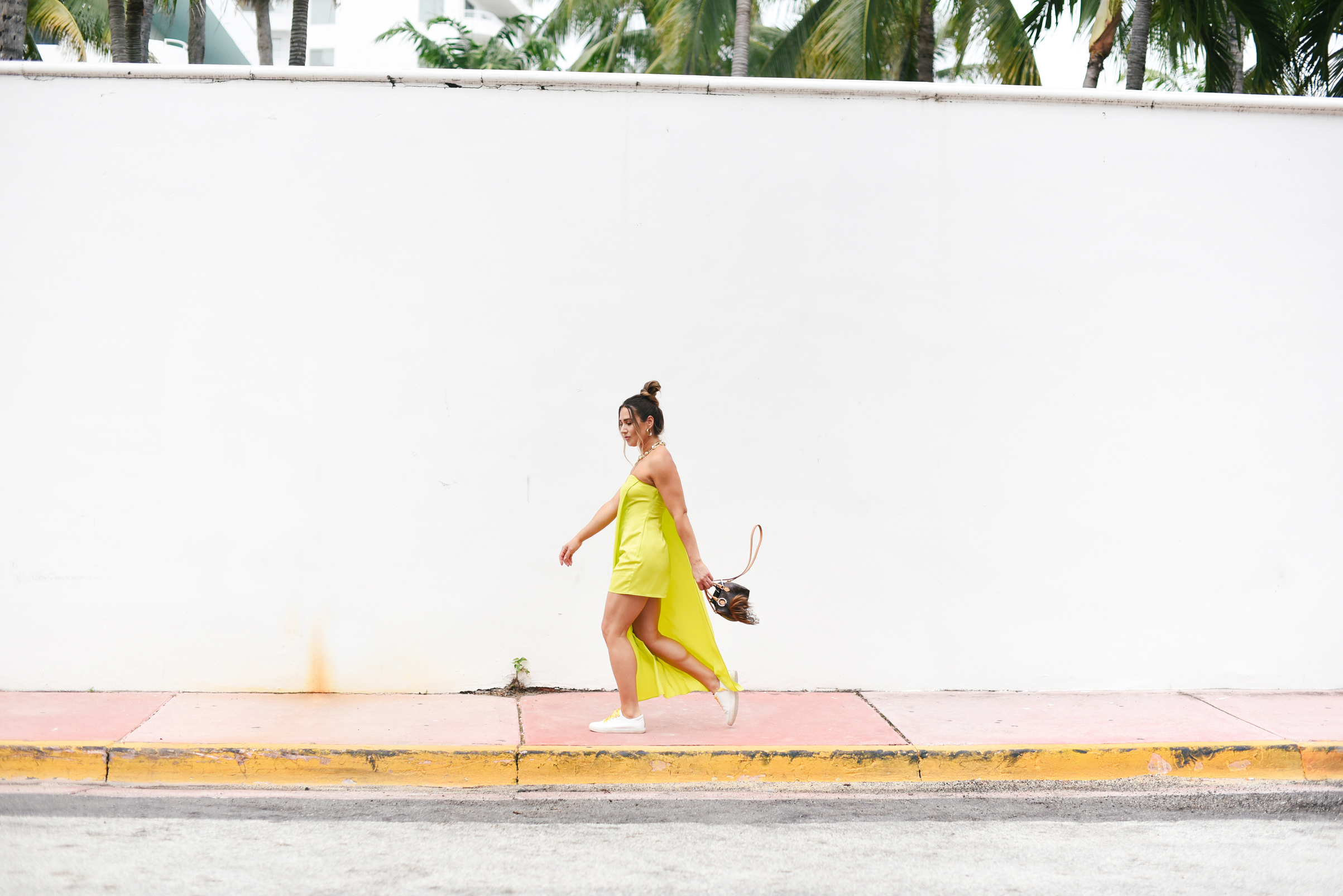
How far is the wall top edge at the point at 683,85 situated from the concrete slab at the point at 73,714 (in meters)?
3.35

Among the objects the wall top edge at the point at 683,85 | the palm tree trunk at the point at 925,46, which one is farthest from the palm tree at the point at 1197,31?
the wall top edge at the point at 683,85

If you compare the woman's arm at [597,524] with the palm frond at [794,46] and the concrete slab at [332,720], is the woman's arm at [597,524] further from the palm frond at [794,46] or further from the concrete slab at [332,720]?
the palm frond at [794,46]

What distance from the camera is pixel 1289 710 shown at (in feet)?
19.9

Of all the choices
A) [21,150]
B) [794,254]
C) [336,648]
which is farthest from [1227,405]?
[21,150]

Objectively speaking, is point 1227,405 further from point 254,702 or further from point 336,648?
point 254,702

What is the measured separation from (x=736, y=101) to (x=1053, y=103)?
182cm

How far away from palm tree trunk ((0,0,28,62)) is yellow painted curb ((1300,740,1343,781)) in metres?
10.2

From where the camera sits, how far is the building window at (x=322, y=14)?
44469 millimetres

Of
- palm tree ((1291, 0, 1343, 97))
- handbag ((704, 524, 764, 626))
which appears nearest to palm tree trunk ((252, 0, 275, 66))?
palm tree ((1291, 0, 1343, 97))

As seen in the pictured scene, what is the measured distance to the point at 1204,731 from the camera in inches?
219

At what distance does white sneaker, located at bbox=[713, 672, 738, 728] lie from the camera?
556 centimetres

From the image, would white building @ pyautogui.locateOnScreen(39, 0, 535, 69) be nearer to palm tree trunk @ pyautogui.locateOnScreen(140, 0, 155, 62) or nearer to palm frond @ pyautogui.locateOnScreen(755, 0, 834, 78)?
palm frond @ pyautogui.locateOnScreen(755, 0, 834, 78)

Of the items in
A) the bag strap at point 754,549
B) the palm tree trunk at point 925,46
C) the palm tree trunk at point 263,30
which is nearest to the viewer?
the bag strap at point 754,549

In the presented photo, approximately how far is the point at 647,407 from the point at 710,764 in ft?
5.60
